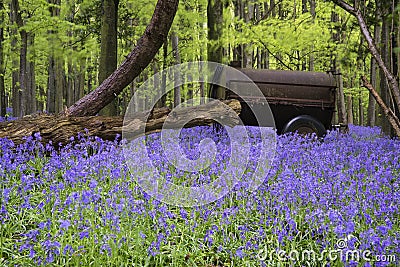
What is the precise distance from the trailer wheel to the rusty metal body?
0.64 metres

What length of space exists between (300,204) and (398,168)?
107 inches

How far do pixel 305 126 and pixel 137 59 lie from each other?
476 centimetres

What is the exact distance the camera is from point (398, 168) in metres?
6.23

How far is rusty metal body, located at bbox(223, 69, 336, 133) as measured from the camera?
427 inches

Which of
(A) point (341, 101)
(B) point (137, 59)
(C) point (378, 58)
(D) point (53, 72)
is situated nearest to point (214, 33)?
(A) point (341, 101)

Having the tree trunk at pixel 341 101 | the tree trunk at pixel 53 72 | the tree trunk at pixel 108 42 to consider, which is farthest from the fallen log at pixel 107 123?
the tree trunk at pixel 53 72

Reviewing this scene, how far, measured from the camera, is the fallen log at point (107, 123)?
6.67 m

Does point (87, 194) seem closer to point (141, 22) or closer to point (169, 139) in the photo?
point (169, 139)

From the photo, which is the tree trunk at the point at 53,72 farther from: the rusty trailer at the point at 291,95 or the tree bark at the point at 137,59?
the tree bark at the point at 137,59

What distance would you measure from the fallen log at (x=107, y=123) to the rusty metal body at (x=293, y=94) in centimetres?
227

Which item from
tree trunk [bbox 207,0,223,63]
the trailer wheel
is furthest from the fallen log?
tree trunk [bbox 207,0,223,63]

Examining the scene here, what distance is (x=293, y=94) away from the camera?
35.9 ft

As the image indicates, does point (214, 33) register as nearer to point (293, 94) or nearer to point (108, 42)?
point (293, 94)

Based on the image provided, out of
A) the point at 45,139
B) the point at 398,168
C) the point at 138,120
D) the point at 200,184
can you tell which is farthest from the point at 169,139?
the point at 398,168
